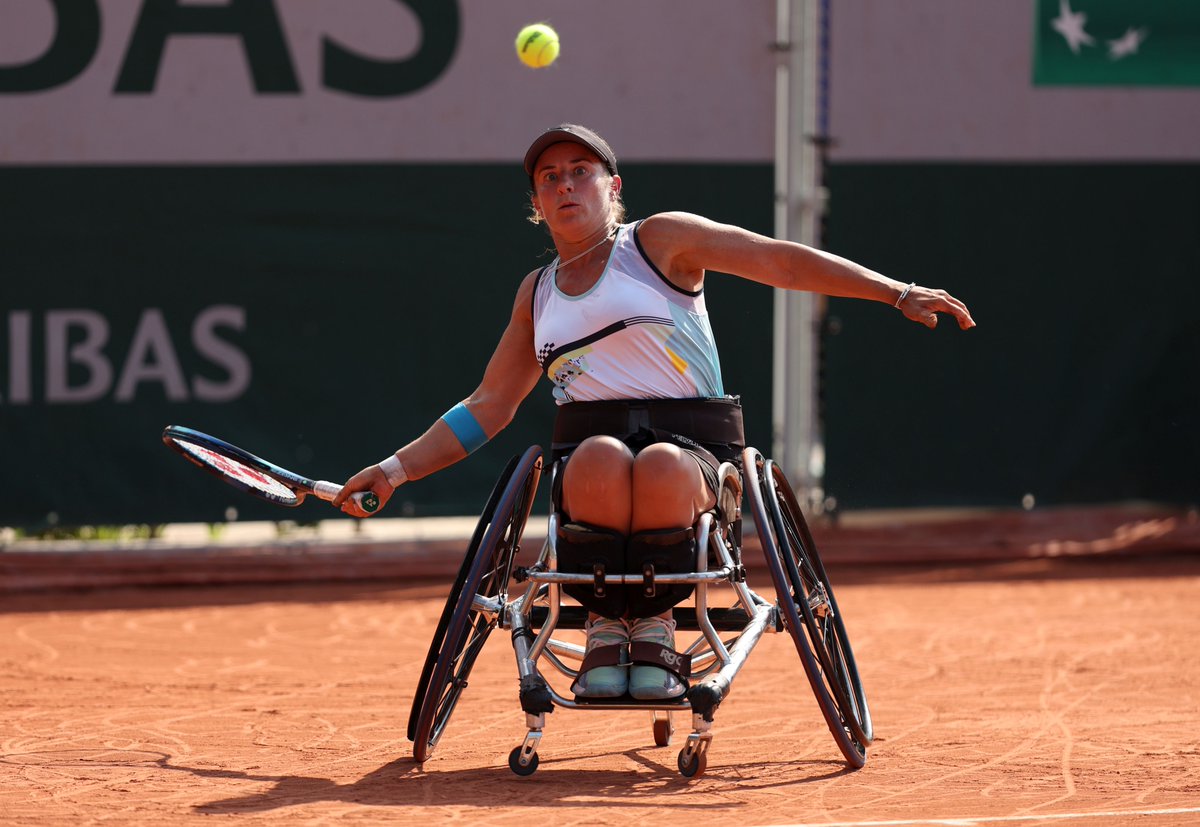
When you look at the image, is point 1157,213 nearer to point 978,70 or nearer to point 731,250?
point 978,70

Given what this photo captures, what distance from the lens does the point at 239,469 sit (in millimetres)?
3922

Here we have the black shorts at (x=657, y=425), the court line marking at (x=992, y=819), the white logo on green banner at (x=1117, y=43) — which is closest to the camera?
the court line marking at (x=992, y=819)

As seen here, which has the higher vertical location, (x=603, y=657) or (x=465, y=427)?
(x=465, y=427)

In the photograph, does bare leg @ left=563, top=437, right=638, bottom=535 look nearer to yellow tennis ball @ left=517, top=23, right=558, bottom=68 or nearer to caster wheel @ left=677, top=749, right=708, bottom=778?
caster wheel @ left=677, top=749, right=708, bottom=778

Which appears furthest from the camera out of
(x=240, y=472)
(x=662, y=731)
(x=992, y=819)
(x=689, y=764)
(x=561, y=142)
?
(x=240, y=472)

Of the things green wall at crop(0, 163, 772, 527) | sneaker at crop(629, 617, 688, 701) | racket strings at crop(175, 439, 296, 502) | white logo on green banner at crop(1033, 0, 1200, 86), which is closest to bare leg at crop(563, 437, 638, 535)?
sneaker at crop(629, 617, 688, 701)

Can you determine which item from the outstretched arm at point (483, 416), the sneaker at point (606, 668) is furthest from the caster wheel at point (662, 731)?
the outstretched arm at point (483, 416)

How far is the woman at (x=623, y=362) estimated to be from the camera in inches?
131

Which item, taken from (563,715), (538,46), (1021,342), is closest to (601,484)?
(563,715)

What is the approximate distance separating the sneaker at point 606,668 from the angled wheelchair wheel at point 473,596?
232 mm

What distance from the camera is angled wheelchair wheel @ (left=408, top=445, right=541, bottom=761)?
336cm

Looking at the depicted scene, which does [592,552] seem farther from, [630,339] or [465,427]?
[465,427]

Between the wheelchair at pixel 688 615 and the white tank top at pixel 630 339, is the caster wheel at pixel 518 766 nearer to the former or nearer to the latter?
the wheelchair at pixel 688 615

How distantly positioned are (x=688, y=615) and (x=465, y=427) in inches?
27.8
